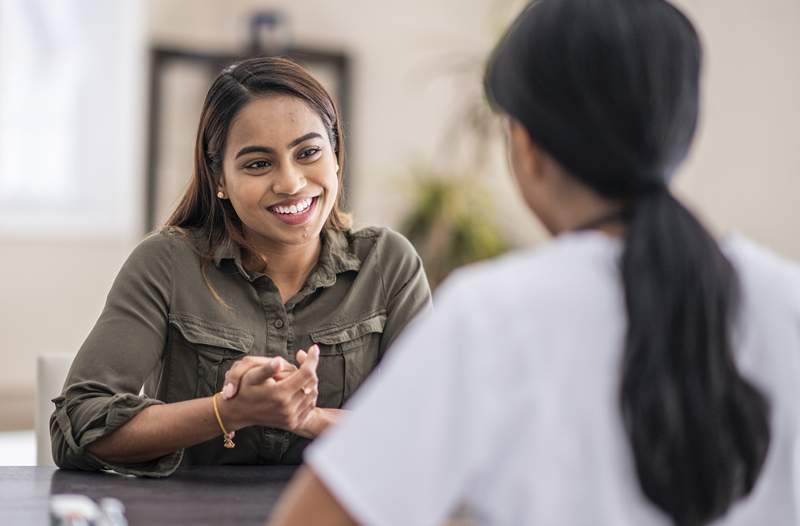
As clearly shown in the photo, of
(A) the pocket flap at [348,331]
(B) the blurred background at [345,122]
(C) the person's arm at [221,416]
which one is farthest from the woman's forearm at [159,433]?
(B) the blurred background at [345,122]

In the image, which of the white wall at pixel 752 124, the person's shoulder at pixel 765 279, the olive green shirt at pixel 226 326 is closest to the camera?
the person's shoulder at pixel 765 279

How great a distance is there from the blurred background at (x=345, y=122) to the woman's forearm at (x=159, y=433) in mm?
2972

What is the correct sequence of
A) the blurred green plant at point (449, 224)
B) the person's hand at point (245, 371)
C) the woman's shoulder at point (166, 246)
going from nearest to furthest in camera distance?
1. the person's hand at point (245, 371)
2. the woman's shoulder at point (166, 246)
3. the blurred green plant at point (449, 224)

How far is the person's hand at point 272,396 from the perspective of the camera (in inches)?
63.6

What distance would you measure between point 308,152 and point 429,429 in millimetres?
1103

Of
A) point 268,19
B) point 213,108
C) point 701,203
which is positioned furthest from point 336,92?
point 213,108

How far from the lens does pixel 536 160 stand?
1004 mm

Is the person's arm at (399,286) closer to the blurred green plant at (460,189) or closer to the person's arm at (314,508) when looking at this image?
the person's arm at (314,508)

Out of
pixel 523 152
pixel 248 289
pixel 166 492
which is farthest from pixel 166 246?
pixel 523 152

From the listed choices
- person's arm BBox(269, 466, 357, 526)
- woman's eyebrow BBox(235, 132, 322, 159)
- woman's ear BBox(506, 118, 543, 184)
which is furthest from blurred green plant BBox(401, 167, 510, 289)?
person's arm BBox(269, 466, 357, 526)

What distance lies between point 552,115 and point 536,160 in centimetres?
6

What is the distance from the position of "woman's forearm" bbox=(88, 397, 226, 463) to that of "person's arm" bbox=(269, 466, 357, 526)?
31.0 inches

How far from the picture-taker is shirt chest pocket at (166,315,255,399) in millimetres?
1906

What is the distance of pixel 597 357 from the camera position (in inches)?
35.9
